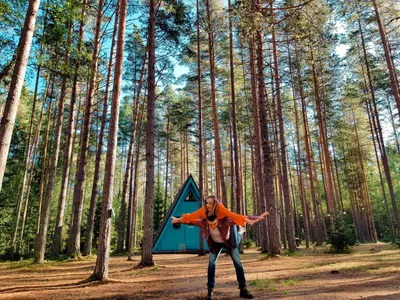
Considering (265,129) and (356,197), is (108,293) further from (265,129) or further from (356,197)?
(356,197)

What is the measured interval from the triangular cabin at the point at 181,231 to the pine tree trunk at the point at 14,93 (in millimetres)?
12642

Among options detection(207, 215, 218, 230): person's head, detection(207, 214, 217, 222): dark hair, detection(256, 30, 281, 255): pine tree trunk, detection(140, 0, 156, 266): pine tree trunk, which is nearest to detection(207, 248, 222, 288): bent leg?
detection(207, 215, 218, 230): person's head

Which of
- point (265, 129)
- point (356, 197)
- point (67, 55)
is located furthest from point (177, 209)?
point (356, 197)

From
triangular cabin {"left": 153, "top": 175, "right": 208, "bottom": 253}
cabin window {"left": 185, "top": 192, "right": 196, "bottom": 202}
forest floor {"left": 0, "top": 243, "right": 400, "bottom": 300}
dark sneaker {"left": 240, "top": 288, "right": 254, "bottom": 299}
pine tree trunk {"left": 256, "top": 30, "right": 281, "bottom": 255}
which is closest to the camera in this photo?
dark sneaker {"left": 240, "top": 288, "right": 254, "bottom": 299}

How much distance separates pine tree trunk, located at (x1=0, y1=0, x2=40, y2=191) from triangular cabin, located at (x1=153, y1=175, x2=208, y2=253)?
41.5 feet

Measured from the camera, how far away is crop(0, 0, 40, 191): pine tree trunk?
4863mm

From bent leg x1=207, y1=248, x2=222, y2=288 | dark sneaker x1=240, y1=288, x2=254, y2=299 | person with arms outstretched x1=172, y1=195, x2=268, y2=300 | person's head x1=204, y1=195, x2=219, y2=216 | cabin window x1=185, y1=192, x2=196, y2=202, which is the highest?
cabin window x1=185, y1=192, x2=196, y2=202

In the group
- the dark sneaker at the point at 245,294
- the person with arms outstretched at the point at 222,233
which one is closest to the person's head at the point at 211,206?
the person with arms outstretched at the point at 222,233

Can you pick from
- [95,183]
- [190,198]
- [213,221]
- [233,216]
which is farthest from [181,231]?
[233,216]

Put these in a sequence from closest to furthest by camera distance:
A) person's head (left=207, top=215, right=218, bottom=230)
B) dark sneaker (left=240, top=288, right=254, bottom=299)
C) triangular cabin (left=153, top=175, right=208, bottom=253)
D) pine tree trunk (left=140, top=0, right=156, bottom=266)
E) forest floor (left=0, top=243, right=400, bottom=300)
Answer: dark sneaker (left=240, top=288, right=254, bottom=299), person's head (left=207, top=215, right=218, bottom=230), forest floor (left=0, top=243, right=400, bottom=300), pine tree trunk (left=140, top=0, right=156, bottom=266), triangular cabin (left=153, top=175, right=208, bottom=253)

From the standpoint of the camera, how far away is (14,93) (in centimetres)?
517

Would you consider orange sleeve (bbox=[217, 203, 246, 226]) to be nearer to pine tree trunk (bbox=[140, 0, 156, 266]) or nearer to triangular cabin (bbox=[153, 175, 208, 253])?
pine tree trunk (bbox=[140, 0, 156, 266])

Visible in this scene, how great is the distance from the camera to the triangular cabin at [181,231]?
17.1 metres

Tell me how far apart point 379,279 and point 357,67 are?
17.8 metres
